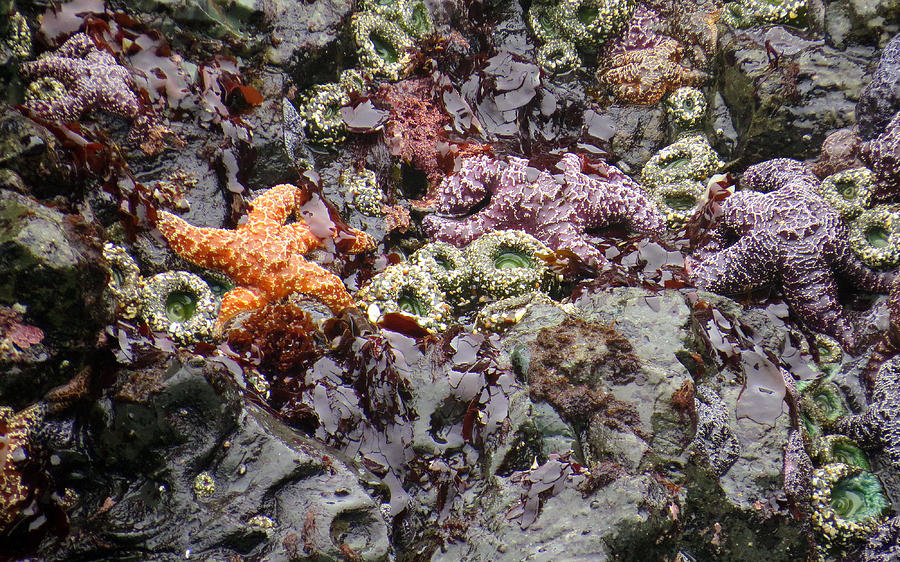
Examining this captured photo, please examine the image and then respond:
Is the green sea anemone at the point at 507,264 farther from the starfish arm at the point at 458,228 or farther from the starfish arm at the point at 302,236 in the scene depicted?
the starfish arm at the point at 302,236

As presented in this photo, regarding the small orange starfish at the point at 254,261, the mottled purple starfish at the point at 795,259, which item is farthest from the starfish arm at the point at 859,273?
the small orange starfish at the point at 254,261

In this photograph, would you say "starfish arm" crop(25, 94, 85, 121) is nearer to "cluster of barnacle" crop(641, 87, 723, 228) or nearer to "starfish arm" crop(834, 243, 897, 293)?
"cluster of barnacle" crop(641, 87, 723, 228)

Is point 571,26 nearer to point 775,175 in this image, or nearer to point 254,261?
point 775,175

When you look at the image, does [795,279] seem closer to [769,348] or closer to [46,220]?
[769,348]

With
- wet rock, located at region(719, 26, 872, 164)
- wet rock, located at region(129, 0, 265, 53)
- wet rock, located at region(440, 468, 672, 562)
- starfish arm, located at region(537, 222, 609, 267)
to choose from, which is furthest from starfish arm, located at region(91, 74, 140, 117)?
wet rock, located at region(719, 26, 872, 164)

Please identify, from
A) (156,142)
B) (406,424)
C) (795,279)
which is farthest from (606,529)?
(156,142)

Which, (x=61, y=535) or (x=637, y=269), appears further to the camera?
(x=637, y=269)

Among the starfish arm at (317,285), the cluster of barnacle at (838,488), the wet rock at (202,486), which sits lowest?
the wet rock at (202,486)
